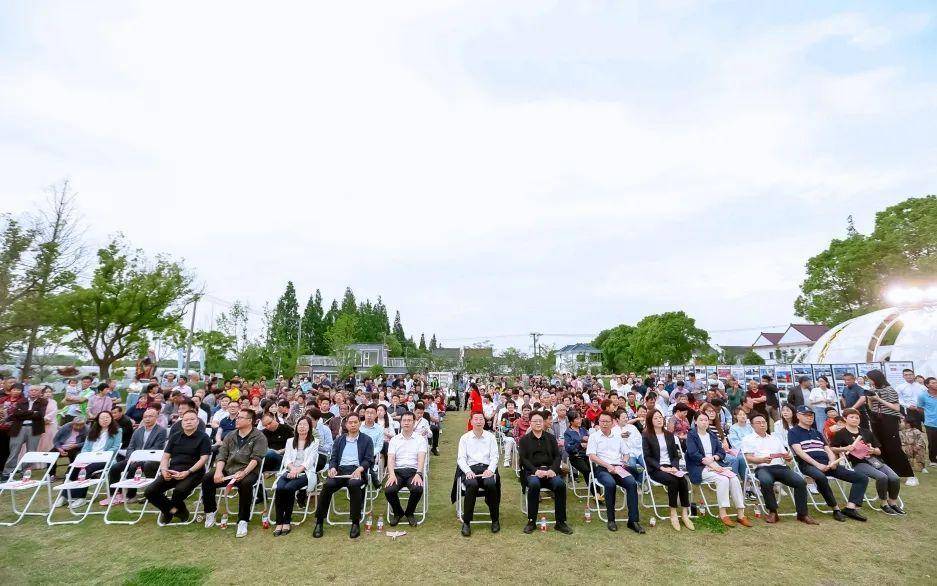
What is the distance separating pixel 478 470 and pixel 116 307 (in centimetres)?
2078

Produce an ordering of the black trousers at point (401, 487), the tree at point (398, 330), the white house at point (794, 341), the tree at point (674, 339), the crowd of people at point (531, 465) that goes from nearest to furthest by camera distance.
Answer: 1. the crowd of people at point (531, 465)
2. the black trousers at point (401, 487)
3. the tree at point (674, 339)
4. the white house at point (794, 341)
5. the tree at point (398, 330)

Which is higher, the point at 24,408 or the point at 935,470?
the point at 24,408

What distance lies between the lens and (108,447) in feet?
23.4

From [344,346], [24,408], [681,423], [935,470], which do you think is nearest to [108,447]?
[24,408]

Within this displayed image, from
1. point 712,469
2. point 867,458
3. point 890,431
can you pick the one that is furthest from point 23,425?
point 890,431

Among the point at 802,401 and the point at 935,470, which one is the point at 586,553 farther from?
the point at 802,401

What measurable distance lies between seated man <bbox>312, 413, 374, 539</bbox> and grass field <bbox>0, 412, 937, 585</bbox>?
0.25 metres

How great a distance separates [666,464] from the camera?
6184 millimetres

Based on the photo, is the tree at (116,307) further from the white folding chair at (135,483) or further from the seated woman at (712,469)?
the seated woman at (712,469)

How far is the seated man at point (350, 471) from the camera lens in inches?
227

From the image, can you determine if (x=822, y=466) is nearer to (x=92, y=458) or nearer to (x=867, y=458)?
(x=867, y=458)

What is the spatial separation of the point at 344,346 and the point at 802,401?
122ft

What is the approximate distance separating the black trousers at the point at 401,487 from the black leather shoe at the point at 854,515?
5739 mm

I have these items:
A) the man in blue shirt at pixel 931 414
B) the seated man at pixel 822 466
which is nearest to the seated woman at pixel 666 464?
the seated man at pixel 822 466
